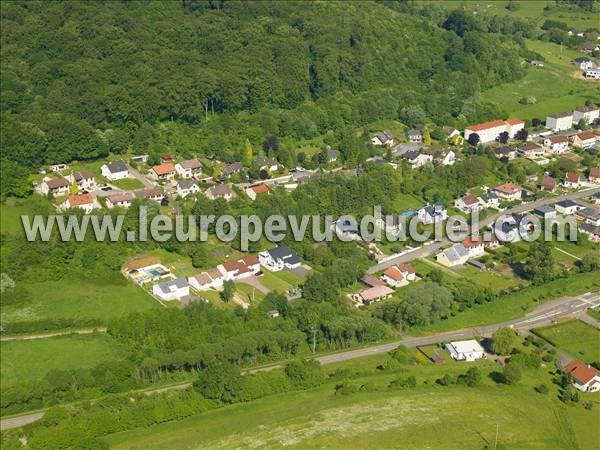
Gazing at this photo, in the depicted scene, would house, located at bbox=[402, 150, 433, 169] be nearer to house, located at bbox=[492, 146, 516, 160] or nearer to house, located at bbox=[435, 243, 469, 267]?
house, located at bbox=[492, 146, 516, 160]

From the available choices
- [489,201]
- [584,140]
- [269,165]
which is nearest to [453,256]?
[489,201]

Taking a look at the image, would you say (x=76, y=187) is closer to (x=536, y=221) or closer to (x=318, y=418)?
(x=318, y=418)

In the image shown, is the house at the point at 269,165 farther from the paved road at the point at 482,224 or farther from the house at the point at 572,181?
the house at the point at 572,181

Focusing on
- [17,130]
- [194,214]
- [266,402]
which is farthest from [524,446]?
[17,130]

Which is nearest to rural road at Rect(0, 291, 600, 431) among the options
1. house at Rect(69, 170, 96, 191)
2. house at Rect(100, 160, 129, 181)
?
house at Rect(69, 170, 96, 191)

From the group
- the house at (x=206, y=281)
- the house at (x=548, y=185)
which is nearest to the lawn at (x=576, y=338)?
the house at (x=548, y=185)

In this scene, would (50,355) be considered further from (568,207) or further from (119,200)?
(568,207)
